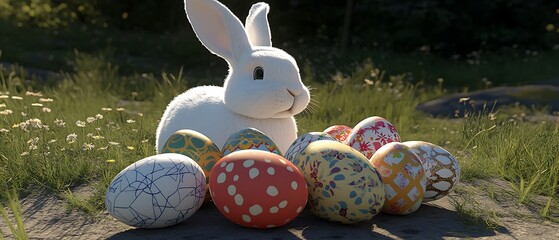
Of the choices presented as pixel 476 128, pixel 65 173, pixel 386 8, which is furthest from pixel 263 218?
pixel 386 8

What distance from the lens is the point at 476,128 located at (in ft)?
18.5

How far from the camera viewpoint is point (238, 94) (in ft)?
14.3

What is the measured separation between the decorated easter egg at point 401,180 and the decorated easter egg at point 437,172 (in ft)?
0.56

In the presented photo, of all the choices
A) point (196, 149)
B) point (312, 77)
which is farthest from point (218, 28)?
point (312, 77)

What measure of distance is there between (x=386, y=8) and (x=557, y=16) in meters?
3.83

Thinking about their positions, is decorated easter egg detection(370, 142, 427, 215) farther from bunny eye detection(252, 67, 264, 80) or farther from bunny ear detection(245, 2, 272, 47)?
bunny ear detection(245, 2, 272, 47)

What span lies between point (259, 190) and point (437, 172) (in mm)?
1082

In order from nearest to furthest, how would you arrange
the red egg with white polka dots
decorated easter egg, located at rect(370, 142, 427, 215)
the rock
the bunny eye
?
the red egg with white polka dots → decorated easter egg, located at rect(370, 142, 427, 215) → the bunny eye → the rock

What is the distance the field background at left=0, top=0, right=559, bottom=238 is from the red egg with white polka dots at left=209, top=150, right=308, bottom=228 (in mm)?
807

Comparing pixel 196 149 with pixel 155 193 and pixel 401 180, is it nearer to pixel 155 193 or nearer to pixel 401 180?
pixel 155 193

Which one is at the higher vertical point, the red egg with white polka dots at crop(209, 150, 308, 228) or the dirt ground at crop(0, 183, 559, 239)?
the red egg with white polka dots at crop(209, 150, 308, 228)

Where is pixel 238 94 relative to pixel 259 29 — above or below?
below

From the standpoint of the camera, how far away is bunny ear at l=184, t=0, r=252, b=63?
459cm

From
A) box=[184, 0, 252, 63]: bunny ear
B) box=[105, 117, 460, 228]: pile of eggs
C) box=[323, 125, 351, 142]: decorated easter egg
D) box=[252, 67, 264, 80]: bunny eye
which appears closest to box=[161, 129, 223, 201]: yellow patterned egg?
box=[105, 117, 460, 228]: pile of eggs
